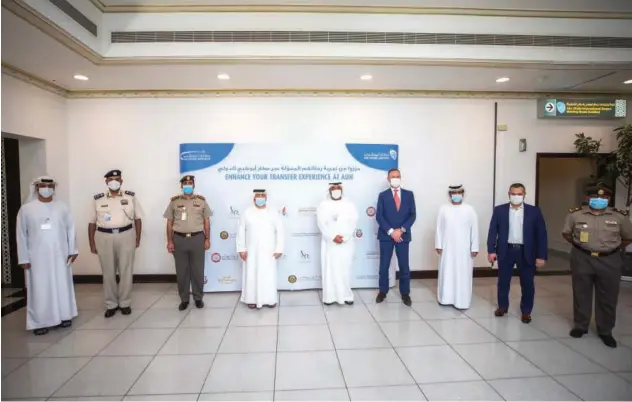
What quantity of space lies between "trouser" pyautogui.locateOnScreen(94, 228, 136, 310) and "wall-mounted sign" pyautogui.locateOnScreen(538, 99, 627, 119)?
621 cm

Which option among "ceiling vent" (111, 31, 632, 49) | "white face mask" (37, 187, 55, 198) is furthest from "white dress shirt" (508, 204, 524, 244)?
"white face mask" (37, 187, 55, 198)

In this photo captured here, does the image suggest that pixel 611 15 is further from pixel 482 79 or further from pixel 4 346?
pixel 4 346

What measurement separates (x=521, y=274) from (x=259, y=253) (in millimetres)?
3023

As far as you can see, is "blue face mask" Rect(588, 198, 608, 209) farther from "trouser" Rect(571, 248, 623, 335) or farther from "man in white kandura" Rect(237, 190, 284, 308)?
"man in white kandura" Rect(237, 190, 284, 308)

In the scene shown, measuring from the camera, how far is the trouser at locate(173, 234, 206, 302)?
4.26 meters

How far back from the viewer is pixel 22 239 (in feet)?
11.8

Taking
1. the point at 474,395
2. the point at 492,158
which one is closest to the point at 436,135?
the point at 492,158

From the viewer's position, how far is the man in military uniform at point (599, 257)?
3.32 m

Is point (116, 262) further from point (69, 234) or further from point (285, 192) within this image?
point (285, 192)

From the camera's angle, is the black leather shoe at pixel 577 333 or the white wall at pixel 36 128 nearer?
the black leather shoe at pixel 577 333

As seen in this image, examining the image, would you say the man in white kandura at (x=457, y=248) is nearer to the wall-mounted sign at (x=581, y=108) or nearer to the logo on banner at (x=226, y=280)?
the wall-mounted sign at (x=581, y=108)

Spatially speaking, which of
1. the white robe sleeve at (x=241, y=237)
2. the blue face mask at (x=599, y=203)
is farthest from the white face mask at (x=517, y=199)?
the white robe sleeve at (x=241, y=237)

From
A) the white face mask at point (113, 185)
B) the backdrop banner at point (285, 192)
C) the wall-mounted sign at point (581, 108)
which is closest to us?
the white face mask at point (113, 185)

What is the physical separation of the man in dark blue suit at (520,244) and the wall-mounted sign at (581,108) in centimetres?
242
